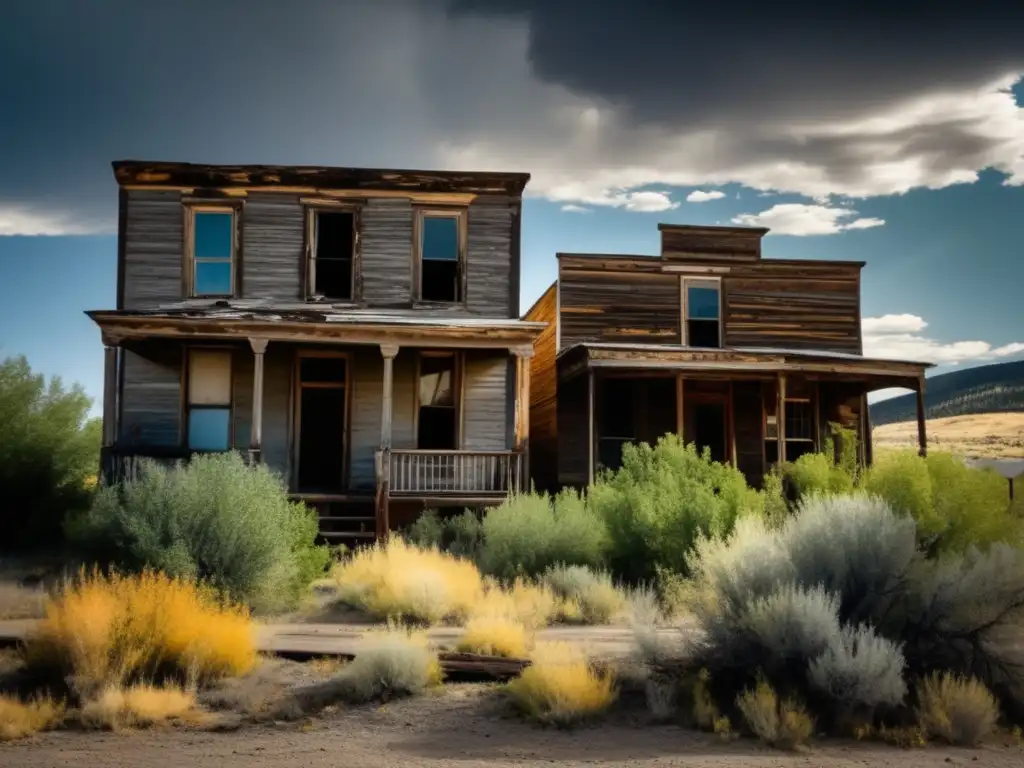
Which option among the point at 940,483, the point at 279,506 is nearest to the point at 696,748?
the point at 940,483

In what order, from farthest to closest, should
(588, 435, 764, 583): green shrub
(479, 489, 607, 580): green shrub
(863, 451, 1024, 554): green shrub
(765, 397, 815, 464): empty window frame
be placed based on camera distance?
(765, 397, 815, 464): empty window frame
(479, 489, 607, 580): green shrub
(588, 435, 764, 583): green shrub
(863, 451, 1024, 554): green shrub

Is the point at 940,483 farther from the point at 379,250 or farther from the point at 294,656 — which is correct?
the point at 379,250

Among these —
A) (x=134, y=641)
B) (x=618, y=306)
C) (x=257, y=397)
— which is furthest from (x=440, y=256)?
(x=134, y=641)

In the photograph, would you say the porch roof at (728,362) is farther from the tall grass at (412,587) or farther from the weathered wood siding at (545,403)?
the tall grass at (412,587)

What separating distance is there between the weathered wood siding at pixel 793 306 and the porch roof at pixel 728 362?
4.60 ft

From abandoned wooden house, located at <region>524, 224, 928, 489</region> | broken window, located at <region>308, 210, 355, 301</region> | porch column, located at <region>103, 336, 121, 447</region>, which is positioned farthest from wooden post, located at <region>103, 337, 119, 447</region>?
abandoned wooden house, located at <region>524, 224, 928, 489</region>

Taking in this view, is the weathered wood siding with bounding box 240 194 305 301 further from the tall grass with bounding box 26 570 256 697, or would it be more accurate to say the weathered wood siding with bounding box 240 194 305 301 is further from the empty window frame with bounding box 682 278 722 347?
the tall grass with bounding box 26 570 256 697

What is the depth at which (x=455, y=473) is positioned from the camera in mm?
16750

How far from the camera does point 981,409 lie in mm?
67375

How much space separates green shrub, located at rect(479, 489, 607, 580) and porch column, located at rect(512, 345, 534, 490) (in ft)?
9.52

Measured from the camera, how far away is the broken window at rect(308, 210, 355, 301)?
18281 mm

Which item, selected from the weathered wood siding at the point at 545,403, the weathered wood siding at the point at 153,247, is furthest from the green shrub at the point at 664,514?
the weathered wood siding at the point at 153,247

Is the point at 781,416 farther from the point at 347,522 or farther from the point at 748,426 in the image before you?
the point at 347,522

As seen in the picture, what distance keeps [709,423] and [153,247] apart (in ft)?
40.3
